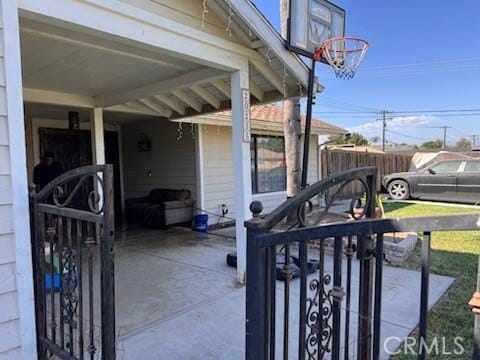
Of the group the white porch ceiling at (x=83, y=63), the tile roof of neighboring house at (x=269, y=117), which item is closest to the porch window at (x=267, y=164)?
the tile roof of neighboring house at (x=269, y=117)

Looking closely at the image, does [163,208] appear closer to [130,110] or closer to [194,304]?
[130,110]

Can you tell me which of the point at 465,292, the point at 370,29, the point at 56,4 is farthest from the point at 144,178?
the point at 370,29

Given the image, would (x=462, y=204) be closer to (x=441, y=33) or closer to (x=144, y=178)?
(x=144, y=178)

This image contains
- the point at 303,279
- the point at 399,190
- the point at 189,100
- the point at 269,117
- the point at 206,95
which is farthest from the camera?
the point at 399,190

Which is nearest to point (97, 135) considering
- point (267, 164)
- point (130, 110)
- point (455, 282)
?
point (130, 110)

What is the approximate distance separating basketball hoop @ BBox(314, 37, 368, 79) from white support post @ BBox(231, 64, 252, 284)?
1140mm

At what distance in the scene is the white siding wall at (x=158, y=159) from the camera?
790cm

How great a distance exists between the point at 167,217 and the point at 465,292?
17.7 feet

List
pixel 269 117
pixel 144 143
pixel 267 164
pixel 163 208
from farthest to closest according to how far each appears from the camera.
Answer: pixel 269 117
pixel 267 164
pixel 144 143
pixel 163 208

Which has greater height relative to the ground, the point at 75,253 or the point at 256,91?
the point at 256,91

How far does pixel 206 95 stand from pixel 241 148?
193cm

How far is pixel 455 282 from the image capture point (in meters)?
4.00

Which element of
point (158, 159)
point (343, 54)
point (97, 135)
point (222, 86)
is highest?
point (343, 54)

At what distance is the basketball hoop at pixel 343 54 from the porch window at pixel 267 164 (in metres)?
4.01
